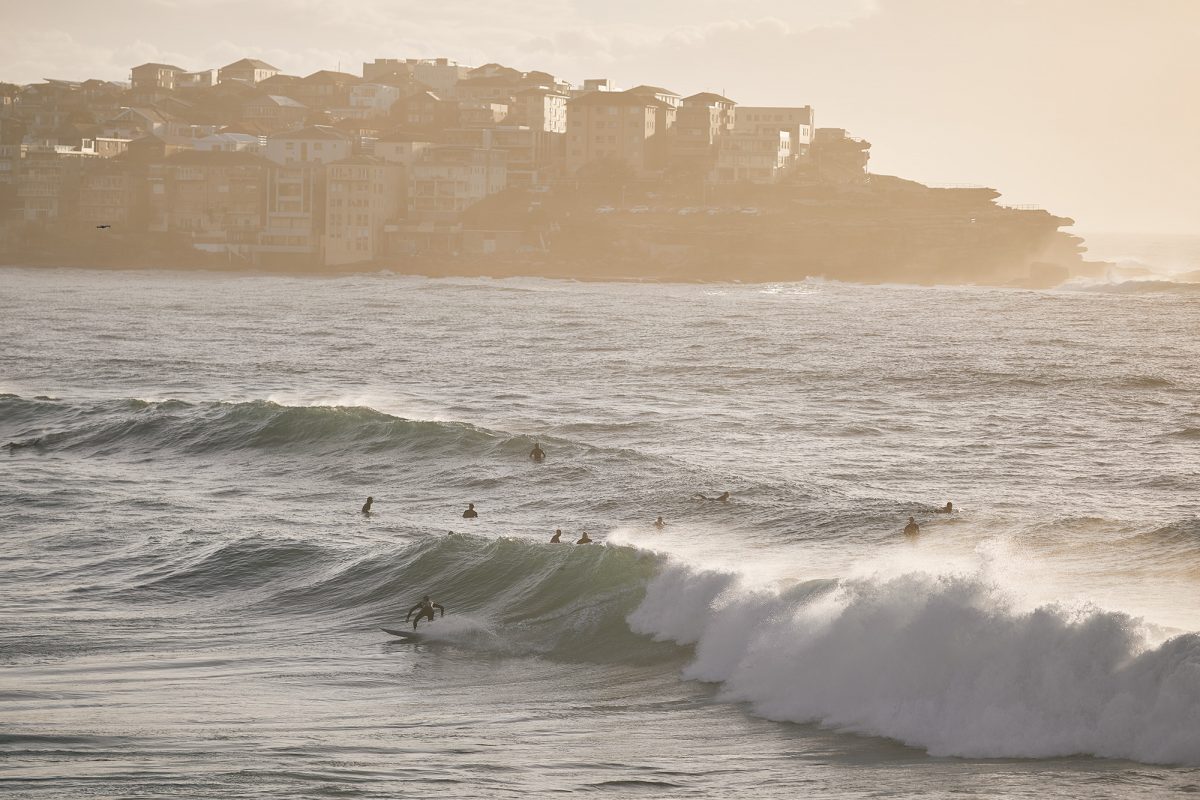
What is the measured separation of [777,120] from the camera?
165 metres

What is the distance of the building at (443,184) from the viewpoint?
14350cm

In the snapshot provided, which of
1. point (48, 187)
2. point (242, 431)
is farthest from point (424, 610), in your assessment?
point (48, 187)

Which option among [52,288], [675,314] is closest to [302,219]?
[52,288]

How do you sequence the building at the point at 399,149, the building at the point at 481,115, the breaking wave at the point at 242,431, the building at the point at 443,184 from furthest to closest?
the building at the point at 481,115, the building at the point at 399,149, the building at the point at 443,184, the breaking wave at the point at 242,431

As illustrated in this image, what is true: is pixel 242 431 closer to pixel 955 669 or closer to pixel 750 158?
pixel 955 669

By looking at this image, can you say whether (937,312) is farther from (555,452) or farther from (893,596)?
(893,596)

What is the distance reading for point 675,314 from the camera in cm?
9156

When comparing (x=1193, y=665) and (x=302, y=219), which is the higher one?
(x=302, y=219)

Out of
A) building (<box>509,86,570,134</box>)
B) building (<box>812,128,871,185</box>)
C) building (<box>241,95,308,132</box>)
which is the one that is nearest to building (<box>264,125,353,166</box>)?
building (<box>241,95,308,132</box>)

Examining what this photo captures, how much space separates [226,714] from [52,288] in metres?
99.9

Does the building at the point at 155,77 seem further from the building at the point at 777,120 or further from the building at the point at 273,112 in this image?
the building at the point at 777,120

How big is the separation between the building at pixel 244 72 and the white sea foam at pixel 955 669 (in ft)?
625

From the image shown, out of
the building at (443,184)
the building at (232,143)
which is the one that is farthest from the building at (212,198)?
the building at (443,184)

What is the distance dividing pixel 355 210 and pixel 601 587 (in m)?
121
